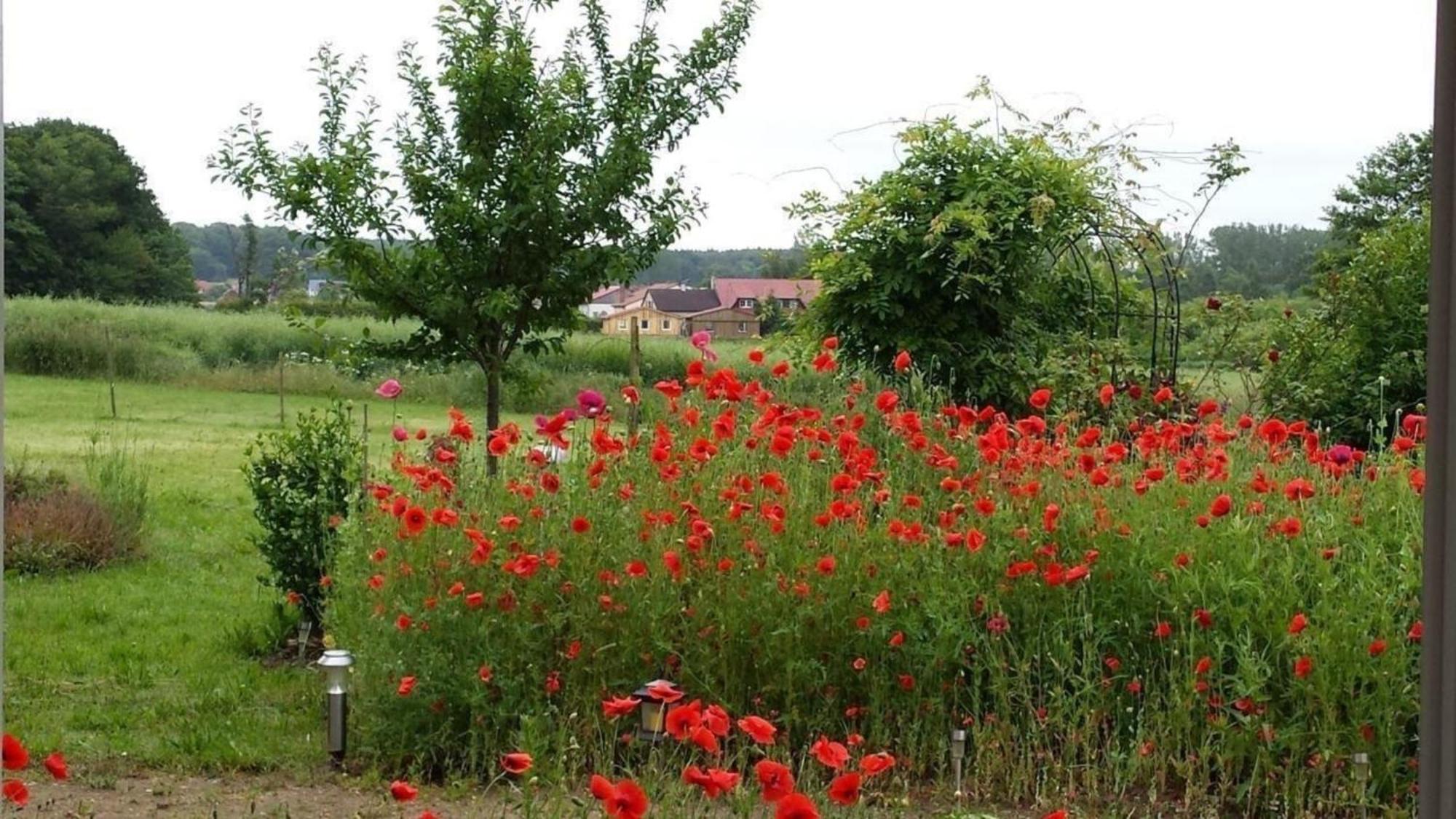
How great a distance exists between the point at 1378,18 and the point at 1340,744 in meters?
4.40

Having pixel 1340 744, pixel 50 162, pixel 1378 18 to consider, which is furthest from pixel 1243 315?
pixel 50 162

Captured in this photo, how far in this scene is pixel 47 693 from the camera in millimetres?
3590

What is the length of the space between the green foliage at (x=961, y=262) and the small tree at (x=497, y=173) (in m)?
0.87

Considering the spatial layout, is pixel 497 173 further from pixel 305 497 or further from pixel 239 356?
pixel 239 356

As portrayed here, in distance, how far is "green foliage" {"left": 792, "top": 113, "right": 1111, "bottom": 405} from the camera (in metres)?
5.02

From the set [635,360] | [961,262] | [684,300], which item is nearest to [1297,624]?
[961,262]

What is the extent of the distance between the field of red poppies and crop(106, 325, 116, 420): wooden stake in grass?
389cm

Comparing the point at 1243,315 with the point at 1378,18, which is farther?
the point at 1378,18

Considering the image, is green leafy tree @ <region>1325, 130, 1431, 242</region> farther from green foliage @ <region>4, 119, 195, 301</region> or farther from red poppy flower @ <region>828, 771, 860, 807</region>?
red poppy flower @ <region>828, 771, 860, 807</region>

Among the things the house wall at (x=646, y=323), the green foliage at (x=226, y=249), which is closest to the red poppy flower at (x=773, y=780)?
the house wall at (x=646, y=323)

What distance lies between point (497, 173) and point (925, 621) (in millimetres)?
2350

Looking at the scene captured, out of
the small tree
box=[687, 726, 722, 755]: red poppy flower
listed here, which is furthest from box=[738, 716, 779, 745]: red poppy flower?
the small tree

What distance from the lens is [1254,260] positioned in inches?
258

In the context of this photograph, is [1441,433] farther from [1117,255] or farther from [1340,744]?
[1117,255]
